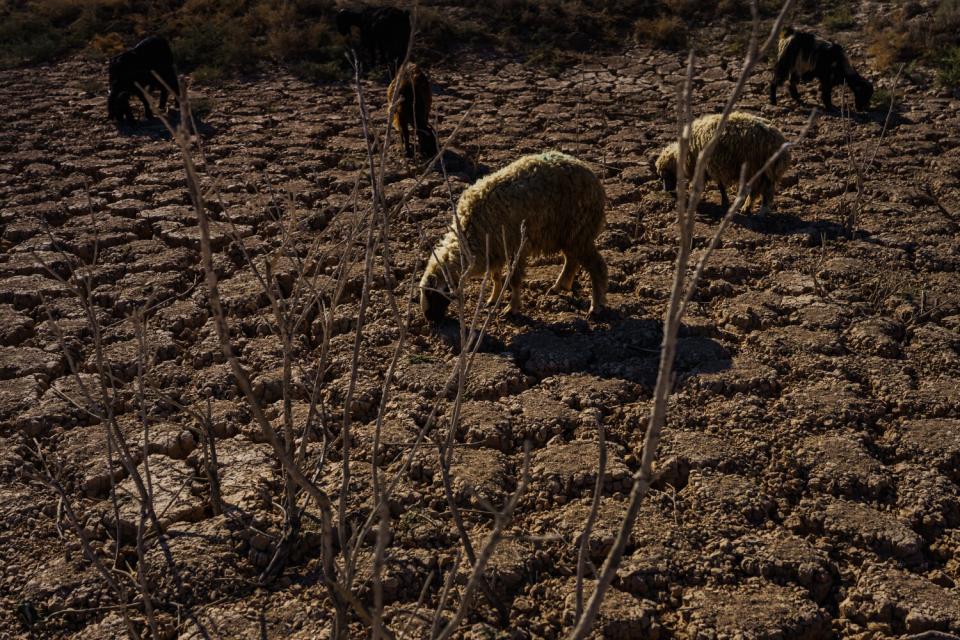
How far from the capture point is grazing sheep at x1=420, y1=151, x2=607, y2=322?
15.7 feet

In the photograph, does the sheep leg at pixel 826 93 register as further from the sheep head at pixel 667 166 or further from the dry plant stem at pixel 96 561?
the dry plant stem at pixel 96 561

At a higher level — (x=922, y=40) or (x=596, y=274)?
(x=922, y=40)

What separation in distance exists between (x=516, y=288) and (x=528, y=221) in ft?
1.47

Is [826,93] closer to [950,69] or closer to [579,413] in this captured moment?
[950,69]

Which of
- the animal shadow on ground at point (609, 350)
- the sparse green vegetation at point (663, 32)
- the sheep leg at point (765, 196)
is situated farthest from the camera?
the sparse green vegetation at point (663, 32)

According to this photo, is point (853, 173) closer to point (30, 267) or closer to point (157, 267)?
point (157, 267)

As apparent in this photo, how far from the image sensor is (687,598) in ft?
9.84

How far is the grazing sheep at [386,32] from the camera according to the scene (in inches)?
440

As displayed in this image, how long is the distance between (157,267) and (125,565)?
3179mm

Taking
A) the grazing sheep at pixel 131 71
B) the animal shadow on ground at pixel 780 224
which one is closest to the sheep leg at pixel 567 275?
the animal shadow on ground at pixel 780 224

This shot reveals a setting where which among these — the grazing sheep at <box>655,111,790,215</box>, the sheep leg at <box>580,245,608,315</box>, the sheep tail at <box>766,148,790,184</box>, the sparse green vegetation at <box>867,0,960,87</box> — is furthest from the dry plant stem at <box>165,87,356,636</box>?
the sparse green vegetation at <box>867,0,960,87</box>

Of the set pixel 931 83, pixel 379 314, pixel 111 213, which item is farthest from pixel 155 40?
pixel 931 83

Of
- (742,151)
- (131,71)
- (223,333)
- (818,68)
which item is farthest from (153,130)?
(223,333)

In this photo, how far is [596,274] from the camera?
16.6 ft
